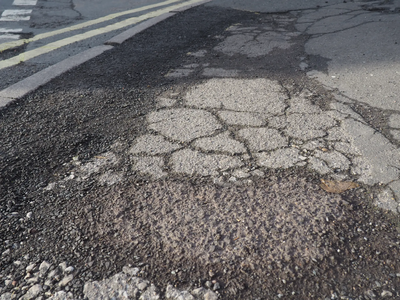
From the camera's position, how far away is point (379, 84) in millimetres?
3064

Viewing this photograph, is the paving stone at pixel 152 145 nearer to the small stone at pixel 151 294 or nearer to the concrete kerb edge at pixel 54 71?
the small stone at pixel 151 294

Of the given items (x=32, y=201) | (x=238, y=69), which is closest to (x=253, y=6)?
(x=238, y=69)

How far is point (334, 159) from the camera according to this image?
6.88 feet

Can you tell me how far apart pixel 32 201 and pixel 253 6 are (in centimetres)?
511

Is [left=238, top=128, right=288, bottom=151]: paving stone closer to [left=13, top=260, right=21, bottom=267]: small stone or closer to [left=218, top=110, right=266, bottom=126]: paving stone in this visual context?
[left=218, top=110, right=266, bottom=126]: paving stone

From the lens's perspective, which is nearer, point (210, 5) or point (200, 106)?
point (200, 106)

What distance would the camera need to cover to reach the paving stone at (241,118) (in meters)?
2.49

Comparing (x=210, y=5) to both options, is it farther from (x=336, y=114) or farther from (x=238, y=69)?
(x=336, y=114)

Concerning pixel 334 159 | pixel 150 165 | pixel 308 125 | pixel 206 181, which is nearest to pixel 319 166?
pixel 334 159

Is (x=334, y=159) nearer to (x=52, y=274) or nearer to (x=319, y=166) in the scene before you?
(x=319, y=166)

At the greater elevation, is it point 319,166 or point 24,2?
point 24,2

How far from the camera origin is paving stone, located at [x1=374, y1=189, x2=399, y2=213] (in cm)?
175

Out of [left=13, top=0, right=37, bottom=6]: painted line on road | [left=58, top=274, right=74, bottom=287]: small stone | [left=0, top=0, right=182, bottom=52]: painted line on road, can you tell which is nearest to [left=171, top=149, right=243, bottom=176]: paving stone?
[left=58, top=274, right=74, bottom=287]: small stone

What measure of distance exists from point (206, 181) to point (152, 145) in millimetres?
497
